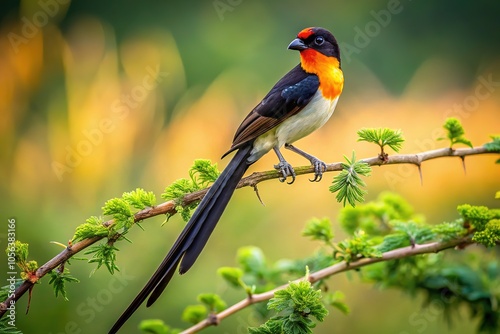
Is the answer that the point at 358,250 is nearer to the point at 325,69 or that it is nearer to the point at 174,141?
the point at 325,69

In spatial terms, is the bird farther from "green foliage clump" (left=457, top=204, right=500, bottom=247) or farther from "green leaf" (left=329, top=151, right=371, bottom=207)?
"green foliage clump" (left=457, top=204, right=500, bottom=247)

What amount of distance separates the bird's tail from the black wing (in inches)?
5.4

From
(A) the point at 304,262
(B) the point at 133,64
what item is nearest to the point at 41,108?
(B) the point at 133,64

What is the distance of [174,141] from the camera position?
7.42ft

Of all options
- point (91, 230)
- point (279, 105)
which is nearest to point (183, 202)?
point (91, 230)

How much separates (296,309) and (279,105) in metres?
0.56

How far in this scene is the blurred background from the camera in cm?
198

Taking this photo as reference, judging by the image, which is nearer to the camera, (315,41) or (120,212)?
(120,212)

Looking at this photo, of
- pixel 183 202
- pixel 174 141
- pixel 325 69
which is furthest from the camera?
pixel 174 141

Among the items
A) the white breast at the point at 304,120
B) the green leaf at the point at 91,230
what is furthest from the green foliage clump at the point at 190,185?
Result: the white breast at the point at 304,120

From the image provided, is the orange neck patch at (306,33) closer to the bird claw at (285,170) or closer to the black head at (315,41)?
the black head at (315,41)

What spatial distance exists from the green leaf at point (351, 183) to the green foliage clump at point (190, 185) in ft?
0.74

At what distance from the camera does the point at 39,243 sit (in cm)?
197

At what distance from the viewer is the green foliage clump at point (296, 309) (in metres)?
0.83
